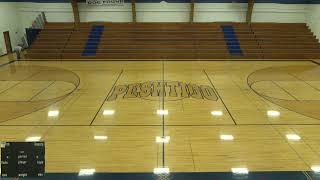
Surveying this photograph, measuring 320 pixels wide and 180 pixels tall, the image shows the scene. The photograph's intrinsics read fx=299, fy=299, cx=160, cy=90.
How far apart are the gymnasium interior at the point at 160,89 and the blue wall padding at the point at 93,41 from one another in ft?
0.29

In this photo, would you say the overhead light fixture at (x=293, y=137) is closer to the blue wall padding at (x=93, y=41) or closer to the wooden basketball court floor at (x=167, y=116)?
the wooden basketball court floor at (x=167, y=116)

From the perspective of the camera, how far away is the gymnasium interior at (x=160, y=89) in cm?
488

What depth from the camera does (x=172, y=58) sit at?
14.5 metres

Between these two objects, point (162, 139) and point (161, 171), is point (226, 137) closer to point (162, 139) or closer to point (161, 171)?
point (162, 139)

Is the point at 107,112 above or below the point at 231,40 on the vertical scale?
below

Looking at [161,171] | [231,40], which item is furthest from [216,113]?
[231,40]

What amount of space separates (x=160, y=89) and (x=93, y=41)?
24.6 feet

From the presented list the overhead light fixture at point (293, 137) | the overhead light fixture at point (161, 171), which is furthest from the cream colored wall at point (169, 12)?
the overhead light fixture at point (161, 171)

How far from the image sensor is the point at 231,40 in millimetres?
15438

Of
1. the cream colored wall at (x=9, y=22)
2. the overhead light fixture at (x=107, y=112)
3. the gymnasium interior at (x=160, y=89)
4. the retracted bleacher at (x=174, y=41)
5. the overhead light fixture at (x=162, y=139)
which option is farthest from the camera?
the cream colored wall at (x=9, y=22)

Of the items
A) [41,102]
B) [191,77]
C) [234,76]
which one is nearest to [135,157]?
[41,102]

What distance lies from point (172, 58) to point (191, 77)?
386 cm

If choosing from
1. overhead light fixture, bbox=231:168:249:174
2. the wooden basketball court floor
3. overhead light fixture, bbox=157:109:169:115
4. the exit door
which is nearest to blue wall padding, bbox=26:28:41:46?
the exit door

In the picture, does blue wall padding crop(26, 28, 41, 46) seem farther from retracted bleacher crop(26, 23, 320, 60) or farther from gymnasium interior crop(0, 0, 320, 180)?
retracted bleacher crop(26, 23, 320, 60)
